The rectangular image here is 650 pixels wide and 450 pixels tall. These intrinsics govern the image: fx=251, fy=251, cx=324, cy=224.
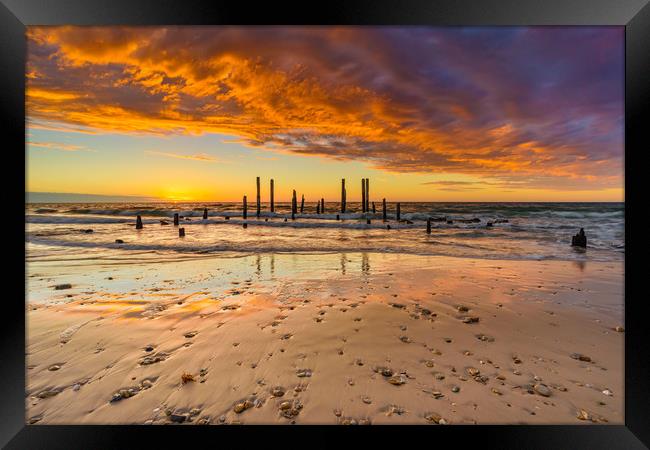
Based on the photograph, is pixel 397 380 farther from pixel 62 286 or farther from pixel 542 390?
pixel 62 286

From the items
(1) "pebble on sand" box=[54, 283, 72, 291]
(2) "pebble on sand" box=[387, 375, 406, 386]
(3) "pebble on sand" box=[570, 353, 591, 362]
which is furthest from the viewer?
(1) "pebble on sand" box=[54, 283, 72, 291]

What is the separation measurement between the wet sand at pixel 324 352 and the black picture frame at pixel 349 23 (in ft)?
0.99

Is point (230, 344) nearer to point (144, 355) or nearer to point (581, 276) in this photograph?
point (144, 355)

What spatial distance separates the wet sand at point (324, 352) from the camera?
192 cm

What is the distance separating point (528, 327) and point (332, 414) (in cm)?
311

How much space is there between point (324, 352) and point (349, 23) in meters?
2.97

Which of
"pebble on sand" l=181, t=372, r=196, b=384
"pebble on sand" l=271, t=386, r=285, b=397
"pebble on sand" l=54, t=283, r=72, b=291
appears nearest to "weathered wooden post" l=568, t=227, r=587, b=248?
"pebble on sand" l=271, t=386, r=285, b=397

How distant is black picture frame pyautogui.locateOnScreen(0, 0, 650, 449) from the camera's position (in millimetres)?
1544

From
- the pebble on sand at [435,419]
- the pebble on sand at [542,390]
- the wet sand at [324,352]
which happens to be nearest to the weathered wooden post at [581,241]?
the wet sand at [324,352]

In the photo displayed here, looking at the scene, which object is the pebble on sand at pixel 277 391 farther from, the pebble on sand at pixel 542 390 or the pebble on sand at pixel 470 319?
the pebble on sand at pixel 470 319

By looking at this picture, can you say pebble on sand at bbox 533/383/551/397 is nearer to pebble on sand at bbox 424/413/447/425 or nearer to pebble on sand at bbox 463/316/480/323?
pebble on sand at bbox 424/413/447/425

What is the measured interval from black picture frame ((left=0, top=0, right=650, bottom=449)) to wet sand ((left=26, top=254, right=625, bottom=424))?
30 centimetres

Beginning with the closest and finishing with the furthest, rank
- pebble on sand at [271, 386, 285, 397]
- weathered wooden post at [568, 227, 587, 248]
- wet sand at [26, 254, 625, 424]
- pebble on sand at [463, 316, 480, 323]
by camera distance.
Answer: wet sand at [26, 254, 625, 424], pebble on sand at [271, 386, 285, 397], pebble on sand at [463, 316, 480, 323], weathered wooden post at [568, 227, 587, 248]

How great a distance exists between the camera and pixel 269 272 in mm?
6578
